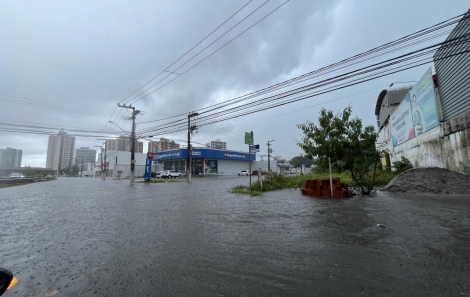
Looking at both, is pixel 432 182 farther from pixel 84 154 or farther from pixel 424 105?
pixel 84 154


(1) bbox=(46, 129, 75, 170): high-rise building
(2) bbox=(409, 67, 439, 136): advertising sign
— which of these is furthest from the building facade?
(1) bbox=(46, 129, 75, 170): high-rise building

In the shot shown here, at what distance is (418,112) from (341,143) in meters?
8.72

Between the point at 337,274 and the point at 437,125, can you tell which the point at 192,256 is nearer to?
the point at 337,274

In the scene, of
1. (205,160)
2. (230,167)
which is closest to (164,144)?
(205,160)

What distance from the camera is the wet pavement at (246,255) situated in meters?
2.84

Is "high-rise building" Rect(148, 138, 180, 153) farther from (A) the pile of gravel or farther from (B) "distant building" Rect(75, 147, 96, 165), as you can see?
(B) "distant building" Rect(75, 147, 96, 165)

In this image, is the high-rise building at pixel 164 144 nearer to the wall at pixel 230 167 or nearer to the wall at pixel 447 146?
the wall at pixel 230 167

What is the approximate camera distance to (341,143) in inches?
432

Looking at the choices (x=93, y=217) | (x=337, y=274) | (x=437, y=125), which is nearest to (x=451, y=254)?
(x=337, y=274)

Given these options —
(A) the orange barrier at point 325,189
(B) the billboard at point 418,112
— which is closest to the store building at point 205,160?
(B) the billboard at point 418,112

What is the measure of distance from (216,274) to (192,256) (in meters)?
0.83

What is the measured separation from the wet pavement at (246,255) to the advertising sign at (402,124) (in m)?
12.6

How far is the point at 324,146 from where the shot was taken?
438 inches

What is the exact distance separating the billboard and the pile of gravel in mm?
3384
